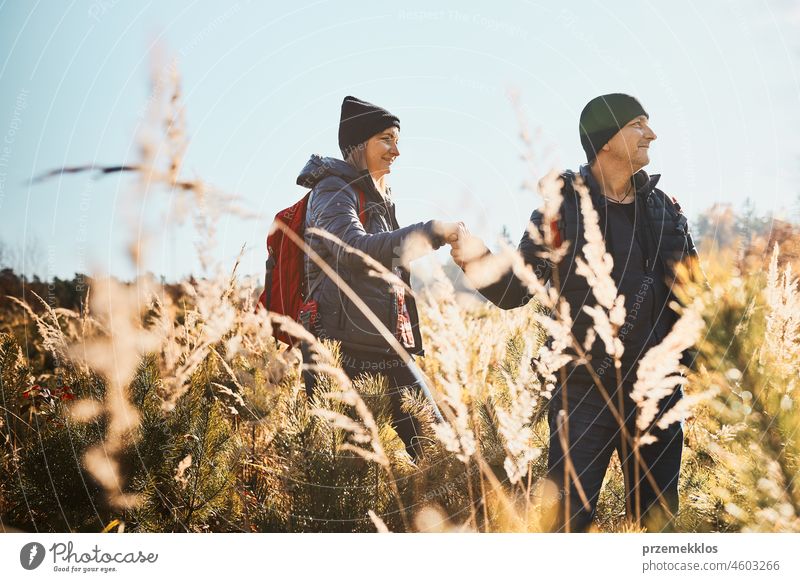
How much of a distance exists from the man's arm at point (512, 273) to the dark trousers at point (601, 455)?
0.35 metres

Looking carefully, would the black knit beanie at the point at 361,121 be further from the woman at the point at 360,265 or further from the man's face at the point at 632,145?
the man's face at the point at 632,145

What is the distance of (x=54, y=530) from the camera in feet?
7.25

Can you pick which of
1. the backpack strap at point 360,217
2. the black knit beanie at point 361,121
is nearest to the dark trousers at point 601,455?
the backpack strap at point 360,217

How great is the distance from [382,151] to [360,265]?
0.51 meters

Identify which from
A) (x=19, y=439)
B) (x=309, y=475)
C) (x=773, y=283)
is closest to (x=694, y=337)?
(x=773, y=283)

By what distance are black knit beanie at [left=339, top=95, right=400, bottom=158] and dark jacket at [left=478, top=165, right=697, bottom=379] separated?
2.34ft

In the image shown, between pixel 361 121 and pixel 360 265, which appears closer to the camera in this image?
pixel 360 265

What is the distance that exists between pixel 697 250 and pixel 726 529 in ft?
3.24

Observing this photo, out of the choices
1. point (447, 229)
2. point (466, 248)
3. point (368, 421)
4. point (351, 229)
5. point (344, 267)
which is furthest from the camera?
point (344, 267)

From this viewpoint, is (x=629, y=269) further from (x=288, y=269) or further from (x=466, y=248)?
(x=288, y=269)

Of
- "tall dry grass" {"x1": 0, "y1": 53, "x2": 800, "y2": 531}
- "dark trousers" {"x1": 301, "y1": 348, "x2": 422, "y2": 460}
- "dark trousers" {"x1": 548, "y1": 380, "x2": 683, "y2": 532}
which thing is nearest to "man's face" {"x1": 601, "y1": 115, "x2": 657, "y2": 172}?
"tall dry grass" {"x1": 0, "y1": 53, "x2": 800, "y2": 531}

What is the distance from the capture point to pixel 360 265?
2.39m

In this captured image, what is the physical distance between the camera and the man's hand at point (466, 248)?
7.25 ft

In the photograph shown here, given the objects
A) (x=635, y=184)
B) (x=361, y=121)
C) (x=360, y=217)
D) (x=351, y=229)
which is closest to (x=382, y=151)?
(x=361, y=121)
